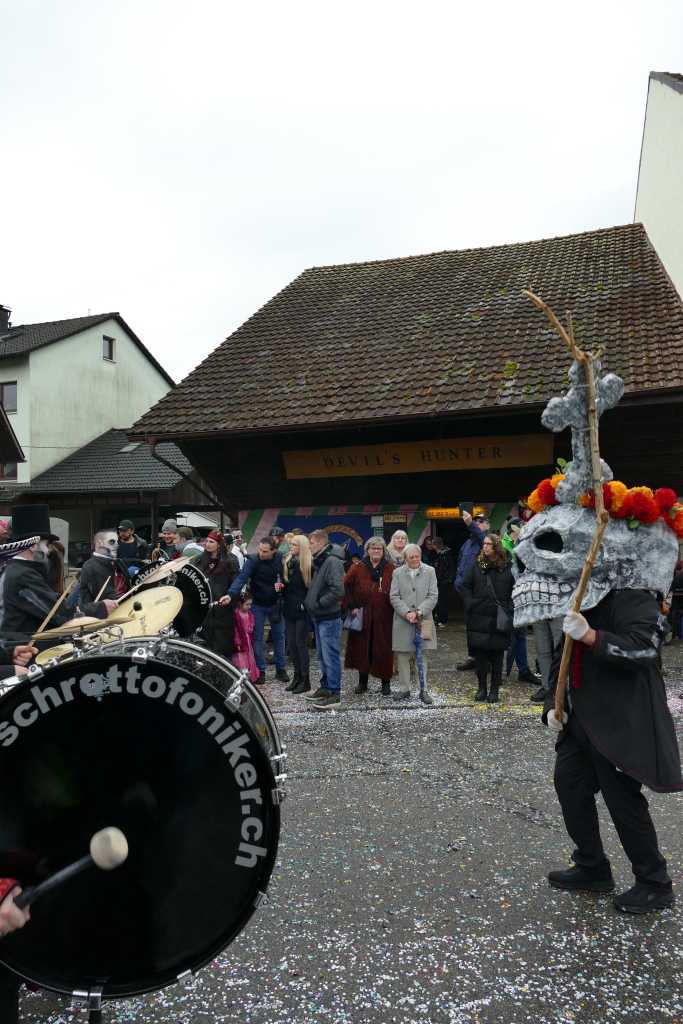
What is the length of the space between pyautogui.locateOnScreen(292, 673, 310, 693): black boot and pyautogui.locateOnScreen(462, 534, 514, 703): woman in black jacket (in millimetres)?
1834

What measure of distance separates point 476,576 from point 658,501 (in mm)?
4399

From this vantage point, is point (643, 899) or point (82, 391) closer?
point (643, 899)

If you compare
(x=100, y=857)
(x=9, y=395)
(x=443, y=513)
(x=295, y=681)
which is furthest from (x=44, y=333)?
(x=100, y=857)

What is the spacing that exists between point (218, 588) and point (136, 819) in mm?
6216

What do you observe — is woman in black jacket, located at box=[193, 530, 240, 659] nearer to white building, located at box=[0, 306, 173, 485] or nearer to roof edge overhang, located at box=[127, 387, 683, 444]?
roof edge overhang, located at box=[127, 387, 683, 444]

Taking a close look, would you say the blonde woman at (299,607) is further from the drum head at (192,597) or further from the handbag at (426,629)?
the drum head at (192,597)

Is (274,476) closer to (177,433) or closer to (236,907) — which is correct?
(177,433)

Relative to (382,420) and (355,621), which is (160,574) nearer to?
(355,621)

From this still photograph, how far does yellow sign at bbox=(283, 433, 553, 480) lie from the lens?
12.5 meters

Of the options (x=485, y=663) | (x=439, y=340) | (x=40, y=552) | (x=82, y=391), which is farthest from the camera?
(x=82, y=391)

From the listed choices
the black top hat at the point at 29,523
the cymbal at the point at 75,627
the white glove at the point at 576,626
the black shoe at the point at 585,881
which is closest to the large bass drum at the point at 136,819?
the cymbal at the point at 75,627

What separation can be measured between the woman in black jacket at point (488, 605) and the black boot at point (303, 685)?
183cm

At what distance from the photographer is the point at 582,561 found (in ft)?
11.1

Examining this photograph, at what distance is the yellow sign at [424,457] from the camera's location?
12531 millimetres
